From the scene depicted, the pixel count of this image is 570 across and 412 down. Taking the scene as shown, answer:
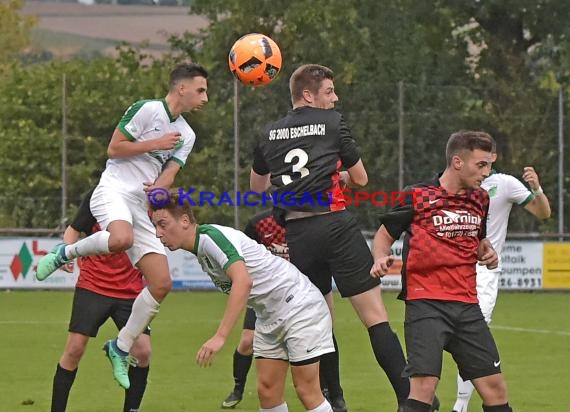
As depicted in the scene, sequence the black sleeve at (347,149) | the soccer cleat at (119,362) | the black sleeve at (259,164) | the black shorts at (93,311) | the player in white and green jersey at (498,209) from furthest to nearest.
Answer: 1. the player in white and green jersey at (498,209)
2. the black shorts at (93,311)
3. the black sleeve at (259,164)
4. the black sleeve at (347,149)
5. the soccer cleat at (119,362)

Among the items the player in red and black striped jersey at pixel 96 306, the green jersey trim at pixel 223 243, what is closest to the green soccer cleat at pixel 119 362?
the player in red and black striped jersey at pixel 96 306

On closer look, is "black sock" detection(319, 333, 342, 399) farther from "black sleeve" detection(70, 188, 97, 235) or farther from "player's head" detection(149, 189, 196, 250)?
"player's head" detection(149, 189, 196, 250)

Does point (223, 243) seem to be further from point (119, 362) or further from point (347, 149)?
point (347, 149)

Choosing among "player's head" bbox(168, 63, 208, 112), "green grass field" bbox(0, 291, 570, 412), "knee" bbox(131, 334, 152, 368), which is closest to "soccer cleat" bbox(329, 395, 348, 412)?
"green grass field" bbox(0, 291, 570, 412)

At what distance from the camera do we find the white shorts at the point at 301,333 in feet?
26.2

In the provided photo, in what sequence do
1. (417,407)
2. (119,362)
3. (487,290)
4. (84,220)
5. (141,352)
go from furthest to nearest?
(487,290) < (84,220) < (141,352) < (119,362) < (417,407)

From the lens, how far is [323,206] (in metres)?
8.99

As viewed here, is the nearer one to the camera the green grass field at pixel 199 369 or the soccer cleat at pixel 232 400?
the soccer cleat at pixel 232 400

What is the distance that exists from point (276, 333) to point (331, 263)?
3.37 ft

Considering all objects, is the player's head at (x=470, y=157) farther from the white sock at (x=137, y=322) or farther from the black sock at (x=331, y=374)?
the black sock at (x=331, y=374)

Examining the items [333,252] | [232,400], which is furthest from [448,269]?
[232,400]

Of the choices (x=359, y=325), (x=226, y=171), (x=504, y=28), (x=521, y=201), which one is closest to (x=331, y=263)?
(x=521, y=201)

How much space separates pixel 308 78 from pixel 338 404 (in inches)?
96.8

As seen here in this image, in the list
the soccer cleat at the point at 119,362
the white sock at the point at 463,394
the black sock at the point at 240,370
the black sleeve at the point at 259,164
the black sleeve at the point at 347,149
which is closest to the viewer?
the soccer cleat at the point at 119,362
